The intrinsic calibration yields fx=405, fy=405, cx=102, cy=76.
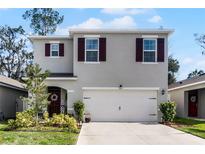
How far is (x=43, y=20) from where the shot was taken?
1790 inches

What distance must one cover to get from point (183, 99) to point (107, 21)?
9.38m

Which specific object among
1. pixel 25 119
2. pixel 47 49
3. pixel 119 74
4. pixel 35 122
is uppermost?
pixel 47 49

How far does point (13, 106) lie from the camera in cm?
2969

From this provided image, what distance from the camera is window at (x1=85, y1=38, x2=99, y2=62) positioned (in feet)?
82.1

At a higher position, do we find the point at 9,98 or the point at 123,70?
the point at 123,70

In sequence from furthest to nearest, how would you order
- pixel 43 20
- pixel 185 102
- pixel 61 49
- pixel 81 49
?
pixel 43 20 < pixel 185 102 < pixel 61 49 < pixel 81 49

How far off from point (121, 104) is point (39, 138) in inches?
407

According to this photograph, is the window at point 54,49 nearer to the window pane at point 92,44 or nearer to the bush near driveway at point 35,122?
the window pane at point 92,44

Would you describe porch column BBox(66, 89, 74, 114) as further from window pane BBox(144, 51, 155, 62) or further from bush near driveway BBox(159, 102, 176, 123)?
bush near driveway BBox(159, 102, 176, 123)

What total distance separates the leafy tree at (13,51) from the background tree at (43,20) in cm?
165

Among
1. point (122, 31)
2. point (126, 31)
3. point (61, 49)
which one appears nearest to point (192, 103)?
point (126, 31)

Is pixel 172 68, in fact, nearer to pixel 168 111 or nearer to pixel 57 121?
pixel 168 111

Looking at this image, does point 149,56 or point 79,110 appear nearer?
point 79,110

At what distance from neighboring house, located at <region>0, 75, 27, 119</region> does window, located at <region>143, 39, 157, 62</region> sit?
30.9 feet
